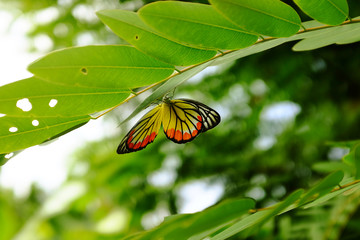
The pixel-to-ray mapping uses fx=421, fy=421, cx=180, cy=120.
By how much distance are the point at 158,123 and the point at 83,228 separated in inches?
82.4

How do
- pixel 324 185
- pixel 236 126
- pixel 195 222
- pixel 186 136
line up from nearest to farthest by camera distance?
Answer: pixel 195 222, pixel 324 185, pixel 186 136, pixel 236 126

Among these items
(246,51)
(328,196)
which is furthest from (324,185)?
(246,51)

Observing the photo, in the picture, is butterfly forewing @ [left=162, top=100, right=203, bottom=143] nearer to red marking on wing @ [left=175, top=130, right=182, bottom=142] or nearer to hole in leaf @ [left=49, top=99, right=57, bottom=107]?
red marking on wing @ [left=175, top=130, right=182, bottom=142]

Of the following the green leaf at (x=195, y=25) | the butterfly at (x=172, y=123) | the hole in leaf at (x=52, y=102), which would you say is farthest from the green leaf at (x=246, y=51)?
the hole in leaf at (x=52, y=102)

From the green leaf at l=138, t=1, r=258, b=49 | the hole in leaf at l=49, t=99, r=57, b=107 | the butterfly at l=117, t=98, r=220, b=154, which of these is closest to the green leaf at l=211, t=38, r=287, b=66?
the green leaf at l=138, t=1, r=258, b=49

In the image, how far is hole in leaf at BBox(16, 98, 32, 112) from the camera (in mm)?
661

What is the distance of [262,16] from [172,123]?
33 centimetres

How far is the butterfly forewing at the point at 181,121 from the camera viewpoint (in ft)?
2.92

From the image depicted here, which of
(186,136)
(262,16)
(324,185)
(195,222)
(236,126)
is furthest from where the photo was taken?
(236,126)

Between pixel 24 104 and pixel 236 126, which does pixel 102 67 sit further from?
pixel 236 126

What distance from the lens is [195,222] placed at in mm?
456

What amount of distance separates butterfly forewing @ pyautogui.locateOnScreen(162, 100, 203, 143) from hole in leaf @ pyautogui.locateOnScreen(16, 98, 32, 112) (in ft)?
0.98

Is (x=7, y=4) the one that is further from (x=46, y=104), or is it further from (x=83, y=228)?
(x=46, y=104)

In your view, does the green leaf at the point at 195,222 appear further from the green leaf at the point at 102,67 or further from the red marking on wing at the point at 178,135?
the red marking on wing at the point at 178,135
